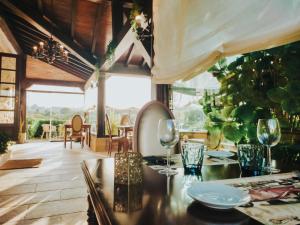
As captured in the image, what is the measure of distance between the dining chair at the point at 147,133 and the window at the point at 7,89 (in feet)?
20.2

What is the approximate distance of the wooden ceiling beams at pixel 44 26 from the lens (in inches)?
174

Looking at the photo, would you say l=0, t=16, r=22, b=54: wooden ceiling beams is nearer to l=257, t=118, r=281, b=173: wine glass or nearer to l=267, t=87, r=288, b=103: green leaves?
l=267, t=87, r=288, b=103: green leaves

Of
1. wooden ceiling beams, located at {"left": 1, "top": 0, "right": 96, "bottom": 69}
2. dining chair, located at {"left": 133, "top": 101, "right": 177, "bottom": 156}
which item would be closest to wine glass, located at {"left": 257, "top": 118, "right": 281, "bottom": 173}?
dining chair, located at {"left": 133, "top": 101, "right": 177, "bottom": 156}

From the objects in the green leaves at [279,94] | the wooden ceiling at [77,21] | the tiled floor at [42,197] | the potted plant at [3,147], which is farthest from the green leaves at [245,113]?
the potted plant at [3,147]

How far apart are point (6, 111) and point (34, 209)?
5367 millimetres

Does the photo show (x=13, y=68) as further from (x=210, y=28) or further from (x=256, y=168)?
(x=256, y=168)

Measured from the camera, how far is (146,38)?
287 centimetres

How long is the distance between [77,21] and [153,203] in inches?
207

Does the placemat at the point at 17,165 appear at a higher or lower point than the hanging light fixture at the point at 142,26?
lower

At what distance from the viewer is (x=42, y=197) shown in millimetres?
2334

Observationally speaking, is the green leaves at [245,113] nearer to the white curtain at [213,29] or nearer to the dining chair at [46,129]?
the white curtain at [213,29]

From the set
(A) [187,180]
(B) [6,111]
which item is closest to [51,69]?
(B) [6,111]

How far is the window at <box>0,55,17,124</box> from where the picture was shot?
623cm

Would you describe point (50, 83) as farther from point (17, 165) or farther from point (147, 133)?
point (147, 133)
